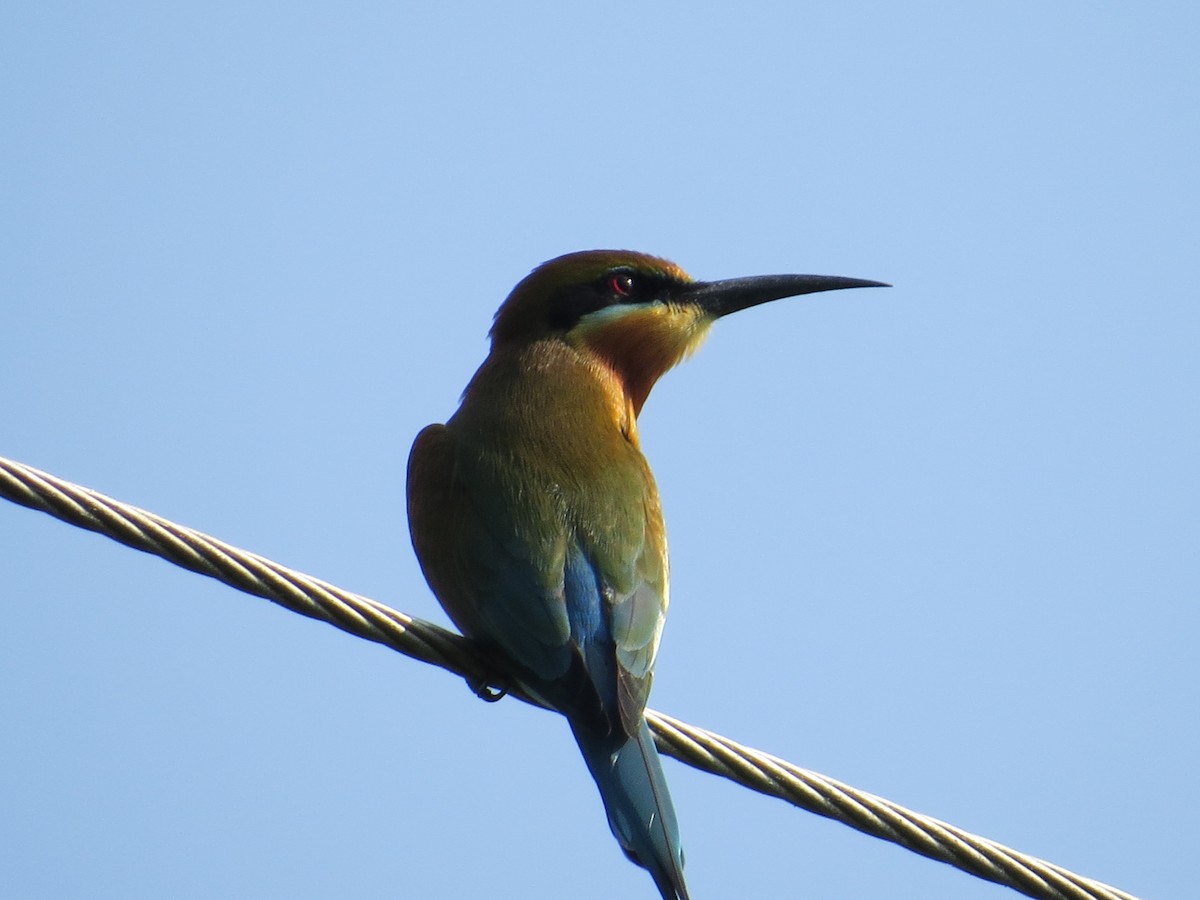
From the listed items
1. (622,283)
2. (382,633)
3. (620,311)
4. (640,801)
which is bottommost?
(640,801)

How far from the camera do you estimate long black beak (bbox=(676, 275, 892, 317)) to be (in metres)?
5.83

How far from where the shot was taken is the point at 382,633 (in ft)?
10.8

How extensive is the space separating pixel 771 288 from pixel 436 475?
2.06 metres

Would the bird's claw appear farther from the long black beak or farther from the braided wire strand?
the long black beak

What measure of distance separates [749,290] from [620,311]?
2.21ft

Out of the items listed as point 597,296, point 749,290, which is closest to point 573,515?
point 597,296

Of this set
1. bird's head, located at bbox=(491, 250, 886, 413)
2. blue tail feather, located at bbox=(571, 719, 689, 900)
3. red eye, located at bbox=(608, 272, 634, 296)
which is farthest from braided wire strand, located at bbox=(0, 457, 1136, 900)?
red eye, located at bbox=(608, 272, 634, 296)

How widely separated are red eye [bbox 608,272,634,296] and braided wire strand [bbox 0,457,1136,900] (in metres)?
2.51

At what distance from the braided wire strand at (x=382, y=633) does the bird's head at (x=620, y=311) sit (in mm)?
2342

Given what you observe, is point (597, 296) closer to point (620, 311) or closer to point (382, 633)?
point (620, 311)

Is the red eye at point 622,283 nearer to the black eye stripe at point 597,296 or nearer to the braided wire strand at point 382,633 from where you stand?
the black eye stripe at point 597,296

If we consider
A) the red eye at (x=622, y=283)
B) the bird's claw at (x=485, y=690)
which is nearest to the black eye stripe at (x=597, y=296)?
the red eye at (x=622, y=283)

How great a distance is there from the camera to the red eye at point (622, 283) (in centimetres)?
555

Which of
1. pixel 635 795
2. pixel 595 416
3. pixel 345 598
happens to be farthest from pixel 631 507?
pixel 345 598
